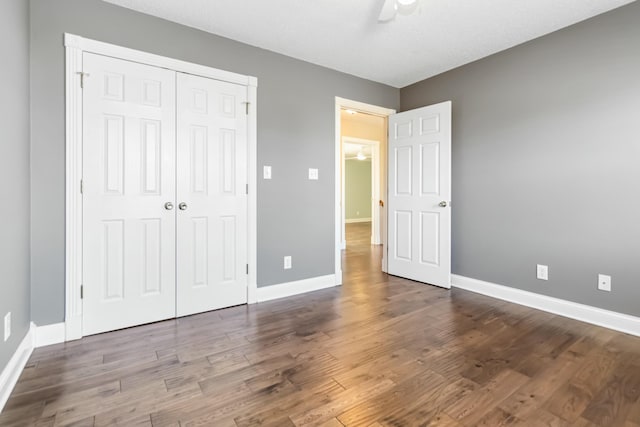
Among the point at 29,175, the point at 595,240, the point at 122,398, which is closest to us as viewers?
the point at 122,398

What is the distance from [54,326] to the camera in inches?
85.4

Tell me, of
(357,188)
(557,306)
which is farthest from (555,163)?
(357,188)

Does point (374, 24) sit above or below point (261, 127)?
above

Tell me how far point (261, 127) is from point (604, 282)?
3249mm

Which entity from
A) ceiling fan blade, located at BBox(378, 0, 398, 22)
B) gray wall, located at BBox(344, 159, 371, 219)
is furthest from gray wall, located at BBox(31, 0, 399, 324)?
gray wall, located at BBox(344, 159, 371, 219)

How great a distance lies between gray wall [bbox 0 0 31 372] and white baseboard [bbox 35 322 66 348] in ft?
0.46

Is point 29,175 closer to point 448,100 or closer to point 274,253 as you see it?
point 274,253

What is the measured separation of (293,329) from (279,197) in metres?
1.33

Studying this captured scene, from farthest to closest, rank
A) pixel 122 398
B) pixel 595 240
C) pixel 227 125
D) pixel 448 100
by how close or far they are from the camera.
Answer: pixel 448 100
pixel 227 125
pixel 595 240
pixel 122 398

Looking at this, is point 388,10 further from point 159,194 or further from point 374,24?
point 159,194

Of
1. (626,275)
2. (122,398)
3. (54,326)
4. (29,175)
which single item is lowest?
(122,398)

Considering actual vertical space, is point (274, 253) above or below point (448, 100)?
below

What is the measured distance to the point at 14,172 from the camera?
1.77 meters

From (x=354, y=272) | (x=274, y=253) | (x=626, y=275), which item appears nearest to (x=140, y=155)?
(x=274, y=253)
